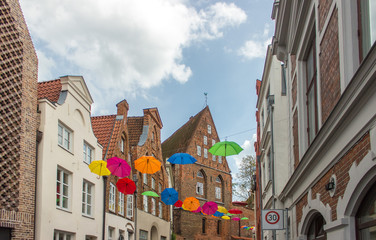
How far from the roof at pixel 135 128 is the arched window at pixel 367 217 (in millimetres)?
27950

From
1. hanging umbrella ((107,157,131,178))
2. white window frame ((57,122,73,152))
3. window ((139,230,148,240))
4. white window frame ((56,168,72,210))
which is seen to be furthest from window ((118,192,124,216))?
hanging umbrella ((107,157,131,178))

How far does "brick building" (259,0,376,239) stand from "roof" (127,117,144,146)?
2401 centimetres

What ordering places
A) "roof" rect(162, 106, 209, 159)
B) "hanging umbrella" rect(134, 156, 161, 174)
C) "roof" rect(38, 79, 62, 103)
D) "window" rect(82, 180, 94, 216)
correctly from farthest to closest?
"roof" rect(162, 106, 209, 159) < "window" rect(82, 180, 94, 216) < "hanging umbrella" rect(134, 156, 161, 174) < "roof" rect(38, 79, 62, 103)

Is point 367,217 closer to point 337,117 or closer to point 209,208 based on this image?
point 337,117

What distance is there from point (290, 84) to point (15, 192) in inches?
363

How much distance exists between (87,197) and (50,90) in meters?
5.34

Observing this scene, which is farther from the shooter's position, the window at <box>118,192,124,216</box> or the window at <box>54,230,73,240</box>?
the window at <box>118,192,124,216</box>

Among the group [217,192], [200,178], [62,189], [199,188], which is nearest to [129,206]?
[62,189]

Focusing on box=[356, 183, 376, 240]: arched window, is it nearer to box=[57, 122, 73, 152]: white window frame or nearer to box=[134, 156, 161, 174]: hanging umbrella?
box=[57, 122, 73, 152]: white window frame

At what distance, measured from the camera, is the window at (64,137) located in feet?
61.8

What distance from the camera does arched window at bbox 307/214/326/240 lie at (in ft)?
27.9

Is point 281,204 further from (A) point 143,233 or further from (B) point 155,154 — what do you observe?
(B) point 155,154

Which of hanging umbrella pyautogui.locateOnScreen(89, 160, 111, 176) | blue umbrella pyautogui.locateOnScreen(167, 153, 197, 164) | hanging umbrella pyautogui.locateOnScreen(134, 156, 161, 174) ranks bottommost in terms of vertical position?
hanging umbrella pyautogui.locateOnScreen(89, 160, 111, 176)

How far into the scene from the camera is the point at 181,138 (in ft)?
175
